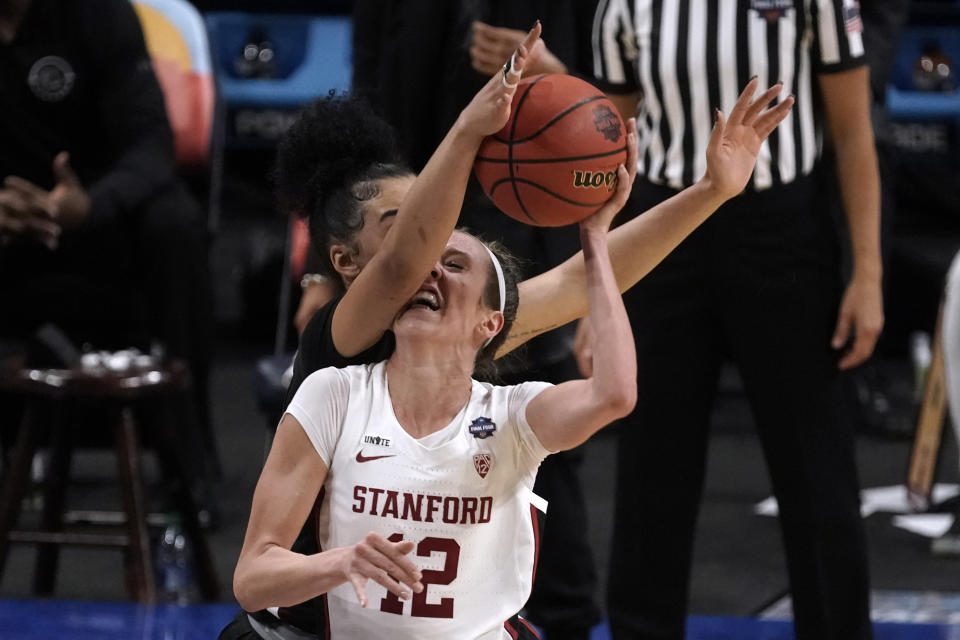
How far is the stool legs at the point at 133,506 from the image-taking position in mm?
3893

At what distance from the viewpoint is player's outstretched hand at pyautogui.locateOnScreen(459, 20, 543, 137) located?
1841 mm

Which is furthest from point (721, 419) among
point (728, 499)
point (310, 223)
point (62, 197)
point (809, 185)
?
point (310, 223)

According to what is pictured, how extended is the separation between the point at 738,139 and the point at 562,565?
4.04 feet

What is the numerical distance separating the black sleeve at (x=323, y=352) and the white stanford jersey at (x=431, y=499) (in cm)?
9

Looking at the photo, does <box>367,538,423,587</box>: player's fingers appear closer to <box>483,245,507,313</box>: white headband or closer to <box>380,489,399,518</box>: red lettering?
<box>380,489,399,518</box>: red lettering

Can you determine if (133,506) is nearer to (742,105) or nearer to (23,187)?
(23,187)

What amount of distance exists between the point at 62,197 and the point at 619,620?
214 cm

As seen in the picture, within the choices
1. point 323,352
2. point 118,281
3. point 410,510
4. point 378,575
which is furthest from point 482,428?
point 118,281

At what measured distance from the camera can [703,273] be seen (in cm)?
285


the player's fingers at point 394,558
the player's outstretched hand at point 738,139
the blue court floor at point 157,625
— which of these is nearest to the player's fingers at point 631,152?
the player's outstretched hand at point 738,139

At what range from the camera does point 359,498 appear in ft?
6.75

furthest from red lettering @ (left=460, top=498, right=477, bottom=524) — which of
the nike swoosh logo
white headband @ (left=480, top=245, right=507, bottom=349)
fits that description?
white headband @ (left=480, top=245, right=507, bottom=349)

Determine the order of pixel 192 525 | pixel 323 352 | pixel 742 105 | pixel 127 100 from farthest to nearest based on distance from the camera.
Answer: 1. pixel 127 100
2. pixel 192 525
3. pixel 323 352
4. pixel 742 105

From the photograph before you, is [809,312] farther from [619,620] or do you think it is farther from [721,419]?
[721,419]
